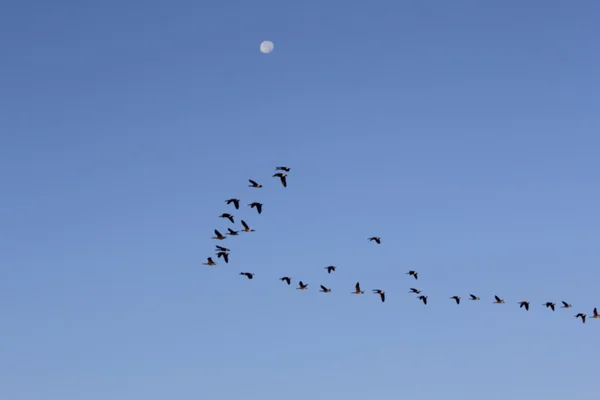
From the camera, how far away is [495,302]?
120 meters

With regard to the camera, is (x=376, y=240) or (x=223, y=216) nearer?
(x=223, y=216)

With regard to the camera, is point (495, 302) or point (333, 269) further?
point (495, 302)

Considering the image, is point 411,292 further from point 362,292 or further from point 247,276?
point 247,276

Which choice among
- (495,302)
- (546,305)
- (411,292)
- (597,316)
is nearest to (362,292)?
(411,292)

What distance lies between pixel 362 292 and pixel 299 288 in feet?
30.7

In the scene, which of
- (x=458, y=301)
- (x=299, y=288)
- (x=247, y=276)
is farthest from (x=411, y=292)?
(x=247, y=276)

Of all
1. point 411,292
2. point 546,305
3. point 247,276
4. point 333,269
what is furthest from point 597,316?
point 247,276

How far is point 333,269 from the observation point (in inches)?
4419

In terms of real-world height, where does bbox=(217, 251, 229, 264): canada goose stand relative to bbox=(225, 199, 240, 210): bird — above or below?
below

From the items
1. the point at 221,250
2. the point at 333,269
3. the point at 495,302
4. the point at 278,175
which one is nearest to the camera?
the point at 278,175

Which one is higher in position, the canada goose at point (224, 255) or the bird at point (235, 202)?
the bird at point (235, 202)

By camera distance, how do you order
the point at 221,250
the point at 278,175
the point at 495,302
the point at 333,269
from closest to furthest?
the point at 278,175 < the point at 221,250 < the point at 333,269 < the point at 495,302

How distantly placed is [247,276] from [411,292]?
24.8 m

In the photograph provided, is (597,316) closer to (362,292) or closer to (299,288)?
(362,292)
